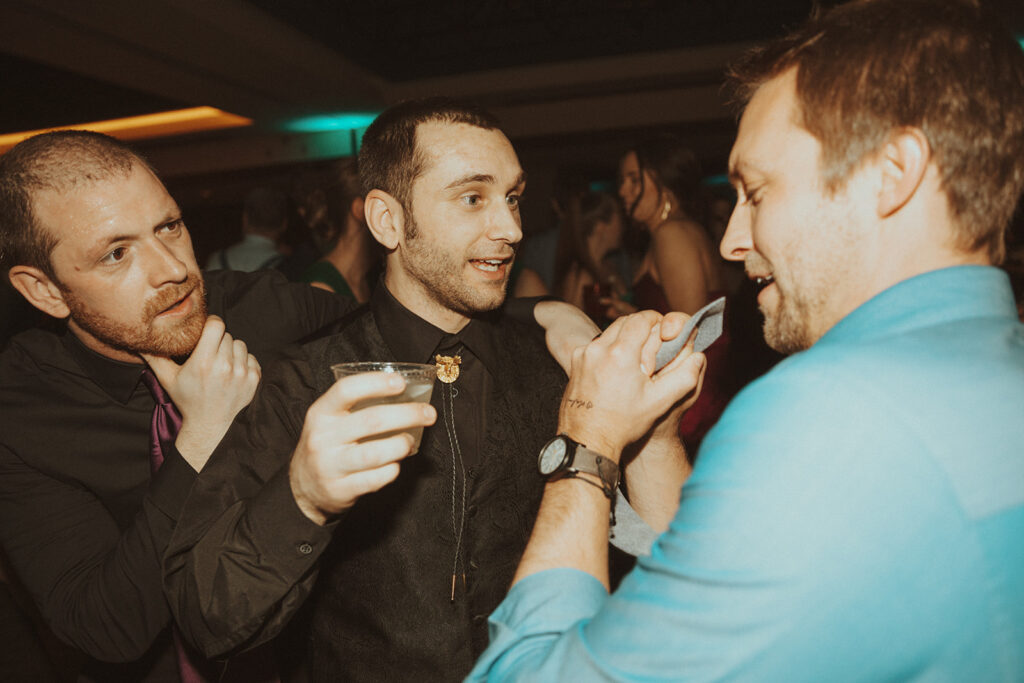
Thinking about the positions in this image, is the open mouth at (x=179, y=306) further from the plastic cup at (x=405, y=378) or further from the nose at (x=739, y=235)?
the nose at (x=739, y=235)

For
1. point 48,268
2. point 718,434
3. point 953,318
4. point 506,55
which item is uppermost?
point 506,55

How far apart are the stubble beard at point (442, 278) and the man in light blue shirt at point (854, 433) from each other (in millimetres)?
682

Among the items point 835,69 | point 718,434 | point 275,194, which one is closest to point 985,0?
point 835,69

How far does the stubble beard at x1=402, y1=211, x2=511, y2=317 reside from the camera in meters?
1.70

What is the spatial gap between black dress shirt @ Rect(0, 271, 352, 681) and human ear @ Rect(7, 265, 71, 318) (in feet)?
0.28

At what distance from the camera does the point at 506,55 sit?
7875 millimetres

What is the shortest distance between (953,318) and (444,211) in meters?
1.20

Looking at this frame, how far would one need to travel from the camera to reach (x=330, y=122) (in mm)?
9516

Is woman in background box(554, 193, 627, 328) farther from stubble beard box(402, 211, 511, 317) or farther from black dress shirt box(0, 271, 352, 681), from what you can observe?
black dress shirt box(0, 271, 352, 681)

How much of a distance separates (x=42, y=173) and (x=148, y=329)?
0.43 meters

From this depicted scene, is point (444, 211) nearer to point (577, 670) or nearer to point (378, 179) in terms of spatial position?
point (378, 179)

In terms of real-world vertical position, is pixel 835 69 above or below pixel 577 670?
above

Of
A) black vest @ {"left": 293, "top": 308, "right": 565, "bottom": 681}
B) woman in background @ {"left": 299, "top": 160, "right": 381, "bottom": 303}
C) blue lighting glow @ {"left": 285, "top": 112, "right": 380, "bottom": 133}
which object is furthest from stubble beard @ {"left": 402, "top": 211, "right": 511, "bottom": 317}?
blue lighting glow @ {"left": 285, "top": 112, "right": 380, "bottom": 133}

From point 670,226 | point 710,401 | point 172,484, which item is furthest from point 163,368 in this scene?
point 670,226
